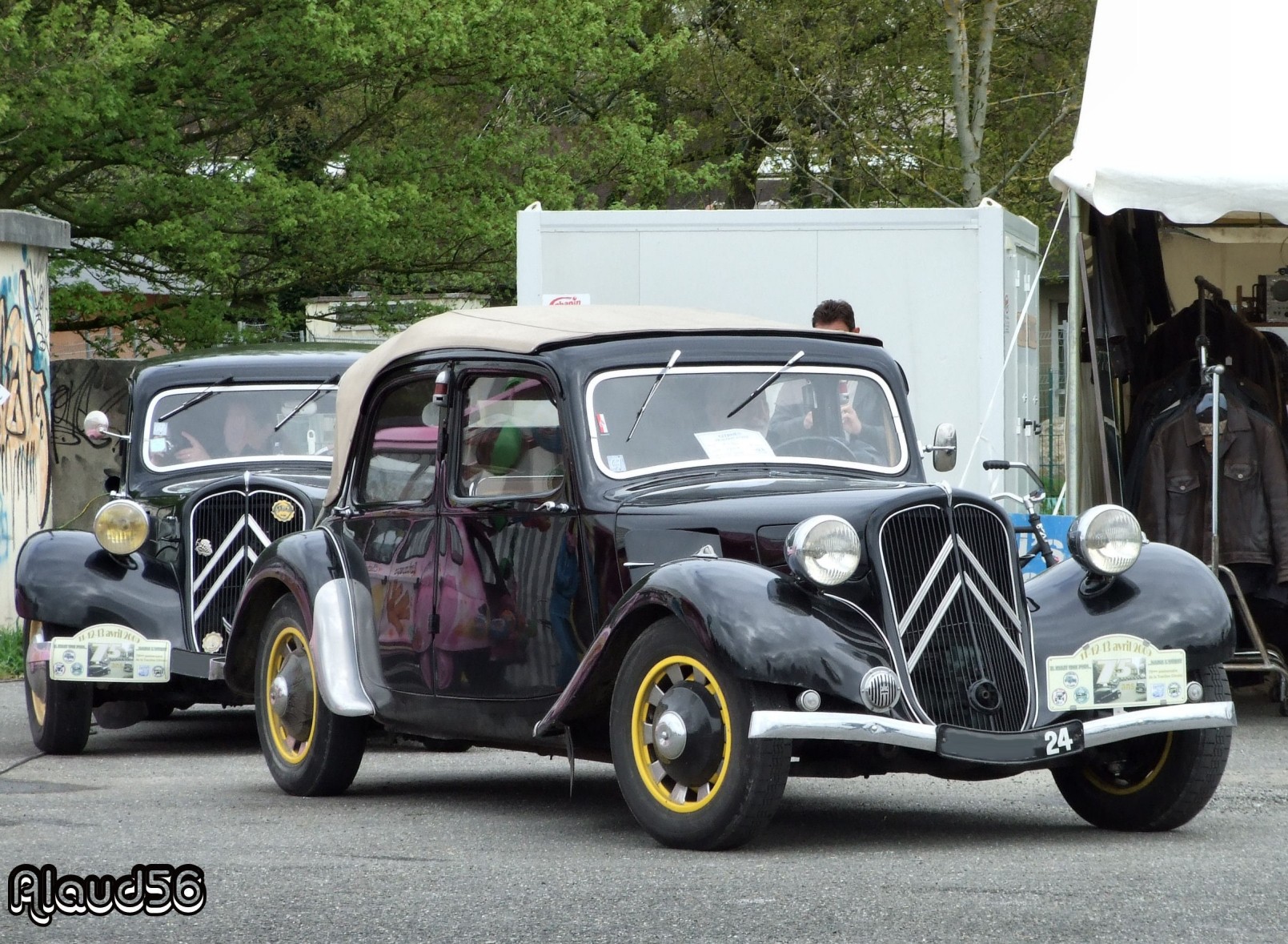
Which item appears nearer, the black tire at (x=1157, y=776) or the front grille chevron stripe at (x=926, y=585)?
the front grille chevron stripe at (x=926, y=585)

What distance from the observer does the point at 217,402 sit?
1105 centimetres

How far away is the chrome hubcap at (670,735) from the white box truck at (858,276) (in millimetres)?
6400

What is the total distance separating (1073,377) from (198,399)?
498 centimetres

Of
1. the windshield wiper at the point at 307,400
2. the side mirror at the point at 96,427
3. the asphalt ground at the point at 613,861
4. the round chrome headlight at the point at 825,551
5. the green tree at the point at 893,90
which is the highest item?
the green tree at the point at 893,90

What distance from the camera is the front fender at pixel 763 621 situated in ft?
19.1

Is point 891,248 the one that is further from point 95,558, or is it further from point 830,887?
point 830,887

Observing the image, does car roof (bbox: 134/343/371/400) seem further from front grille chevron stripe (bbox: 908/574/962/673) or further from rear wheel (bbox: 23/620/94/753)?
front grille chevron stripe (bbox: 908/574/962/673)

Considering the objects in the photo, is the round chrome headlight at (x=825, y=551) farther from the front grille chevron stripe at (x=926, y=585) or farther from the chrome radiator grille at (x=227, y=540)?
the chrome radiator grille at (x=227, y=540)

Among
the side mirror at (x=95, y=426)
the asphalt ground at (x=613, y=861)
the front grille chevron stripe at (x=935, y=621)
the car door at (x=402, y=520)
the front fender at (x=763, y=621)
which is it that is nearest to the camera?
the asphalt ground at (x=613, y=861)

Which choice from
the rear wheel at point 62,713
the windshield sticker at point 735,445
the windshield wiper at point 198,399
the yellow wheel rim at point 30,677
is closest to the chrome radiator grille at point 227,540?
the rear wheel at point 62,713

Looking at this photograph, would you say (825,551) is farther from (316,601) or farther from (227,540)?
(227,540)

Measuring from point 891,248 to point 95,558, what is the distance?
5411 mm

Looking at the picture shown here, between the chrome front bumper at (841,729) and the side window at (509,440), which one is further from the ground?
the side window at (509,440)

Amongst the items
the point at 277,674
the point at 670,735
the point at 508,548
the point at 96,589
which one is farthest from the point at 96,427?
the point at 670,735
